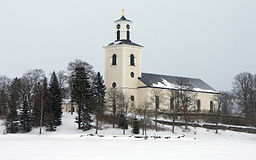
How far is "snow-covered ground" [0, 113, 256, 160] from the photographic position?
21.6 m

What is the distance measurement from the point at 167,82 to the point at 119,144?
1608 inches

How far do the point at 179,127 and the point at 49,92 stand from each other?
1809 cm

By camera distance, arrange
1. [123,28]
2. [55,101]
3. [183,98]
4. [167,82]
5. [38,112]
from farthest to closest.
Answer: [167,82]
[123,28]
[183,98]
[55,101]
[38,112]

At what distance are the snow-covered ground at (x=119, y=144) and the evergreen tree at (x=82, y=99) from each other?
4.34 ft

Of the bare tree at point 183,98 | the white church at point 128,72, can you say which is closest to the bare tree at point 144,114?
the bare tree at point 183,98

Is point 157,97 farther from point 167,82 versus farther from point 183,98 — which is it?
point 167,82

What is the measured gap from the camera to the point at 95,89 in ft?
193

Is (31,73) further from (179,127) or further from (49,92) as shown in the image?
(179,127)

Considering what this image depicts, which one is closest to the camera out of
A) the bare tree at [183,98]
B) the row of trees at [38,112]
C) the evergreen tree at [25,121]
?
the row of trees at [38,112]

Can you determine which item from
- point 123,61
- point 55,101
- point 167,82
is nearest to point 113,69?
point 123,61

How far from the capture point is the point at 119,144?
1214 inches

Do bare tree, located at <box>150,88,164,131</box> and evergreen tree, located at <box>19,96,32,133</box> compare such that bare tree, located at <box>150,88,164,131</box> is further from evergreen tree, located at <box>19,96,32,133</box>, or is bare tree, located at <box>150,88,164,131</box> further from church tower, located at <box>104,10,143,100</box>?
evergreen tree, located at <box>19,96,32,133</box>

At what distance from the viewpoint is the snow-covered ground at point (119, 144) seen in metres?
21.6

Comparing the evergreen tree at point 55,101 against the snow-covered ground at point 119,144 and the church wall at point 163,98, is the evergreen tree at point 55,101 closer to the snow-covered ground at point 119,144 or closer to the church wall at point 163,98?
the snow-covered ground at point 119,144
